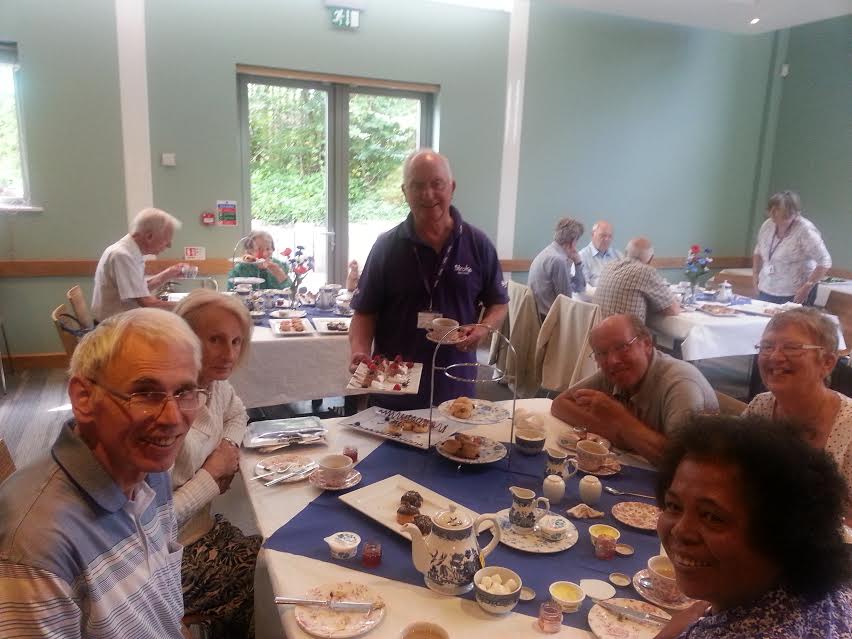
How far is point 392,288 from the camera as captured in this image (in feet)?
7.49

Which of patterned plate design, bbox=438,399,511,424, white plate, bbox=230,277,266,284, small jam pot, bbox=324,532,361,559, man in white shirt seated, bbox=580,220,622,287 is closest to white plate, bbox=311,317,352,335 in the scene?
white plate, bbox=230,277,266,284

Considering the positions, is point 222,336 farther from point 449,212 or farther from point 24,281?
point 24,281

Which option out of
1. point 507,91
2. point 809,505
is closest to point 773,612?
point 809,505

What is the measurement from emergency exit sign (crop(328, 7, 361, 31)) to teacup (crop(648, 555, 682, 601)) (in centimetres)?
498

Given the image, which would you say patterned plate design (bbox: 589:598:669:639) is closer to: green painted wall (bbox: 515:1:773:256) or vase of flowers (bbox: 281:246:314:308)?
vase of flowers (bbox: 281:246:314:308)

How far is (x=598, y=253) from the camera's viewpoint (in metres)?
5.38

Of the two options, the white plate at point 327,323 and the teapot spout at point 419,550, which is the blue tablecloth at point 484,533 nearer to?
the teapot spout at point 419,550

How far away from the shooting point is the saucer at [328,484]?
5.12 feet

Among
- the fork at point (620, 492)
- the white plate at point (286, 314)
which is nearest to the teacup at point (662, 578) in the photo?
the fork at point (620, 492)

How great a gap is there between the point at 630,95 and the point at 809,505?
6.28 metres

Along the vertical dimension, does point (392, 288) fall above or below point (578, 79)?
below

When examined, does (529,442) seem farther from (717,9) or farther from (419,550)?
(717,9)

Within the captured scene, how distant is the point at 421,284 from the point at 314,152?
3611mm

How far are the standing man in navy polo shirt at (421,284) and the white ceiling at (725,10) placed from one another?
4.28m
